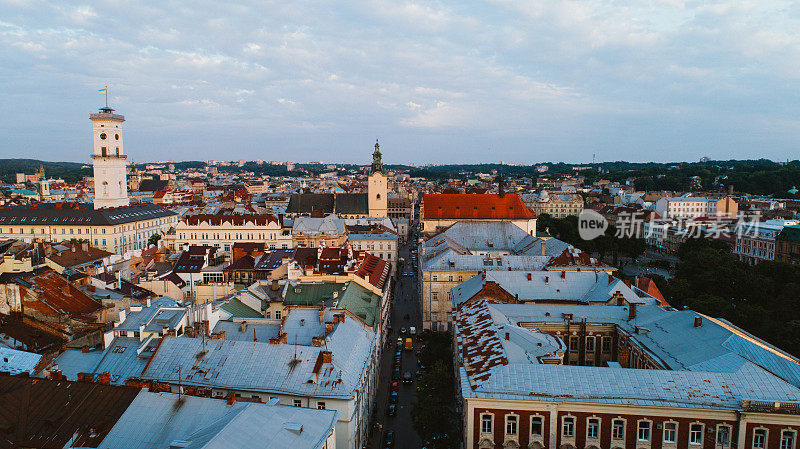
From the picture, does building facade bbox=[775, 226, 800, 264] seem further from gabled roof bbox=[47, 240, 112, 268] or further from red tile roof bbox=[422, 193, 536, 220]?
gabled roof bbox=[47, 240, 112, 268]

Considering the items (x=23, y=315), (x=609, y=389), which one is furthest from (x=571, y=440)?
(x=23, y=315)

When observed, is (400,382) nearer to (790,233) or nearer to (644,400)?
(644,400)

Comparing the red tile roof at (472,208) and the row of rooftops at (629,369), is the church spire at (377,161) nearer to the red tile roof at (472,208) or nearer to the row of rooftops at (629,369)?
the red tile roof at (472,208)

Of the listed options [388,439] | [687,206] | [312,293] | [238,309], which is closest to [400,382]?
[388,439]

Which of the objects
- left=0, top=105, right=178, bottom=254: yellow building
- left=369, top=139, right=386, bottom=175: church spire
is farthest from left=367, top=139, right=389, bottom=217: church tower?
left=0, top=105, right=178, bottom=254: yellow building

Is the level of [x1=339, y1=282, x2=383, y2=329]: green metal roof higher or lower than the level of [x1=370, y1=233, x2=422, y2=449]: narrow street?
higher

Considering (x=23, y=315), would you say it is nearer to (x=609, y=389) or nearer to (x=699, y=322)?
(x=609, y=389)
